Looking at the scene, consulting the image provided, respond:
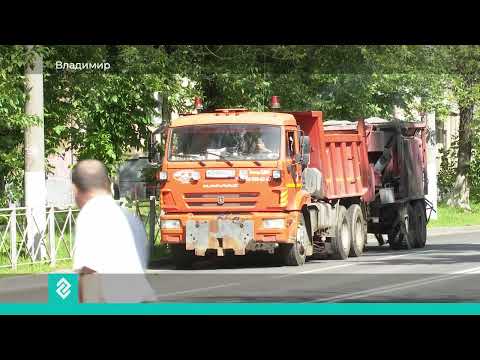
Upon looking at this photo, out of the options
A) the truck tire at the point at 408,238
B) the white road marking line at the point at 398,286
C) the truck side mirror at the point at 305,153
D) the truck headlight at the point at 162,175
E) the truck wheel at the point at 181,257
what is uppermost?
the truck side mirror at the point at 305,153

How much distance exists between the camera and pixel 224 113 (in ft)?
48.2

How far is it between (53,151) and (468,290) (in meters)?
3.62

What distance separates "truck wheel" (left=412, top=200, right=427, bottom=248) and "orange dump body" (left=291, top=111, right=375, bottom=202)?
35.5 inches

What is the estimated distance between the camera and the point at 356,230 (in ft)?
49.2

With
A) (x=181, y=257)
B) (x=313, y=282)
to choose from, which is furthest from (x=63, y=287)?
(x=313, y=282)

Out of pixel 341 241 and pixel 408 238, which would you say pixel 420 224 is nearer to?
pixel 408 238

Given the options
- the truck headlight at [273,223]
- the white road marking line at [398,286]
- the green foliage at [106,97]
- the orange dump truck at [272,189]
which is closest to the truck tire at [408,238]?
the orange dump truck at [272,189]

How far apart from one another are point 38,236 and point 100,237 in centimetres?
387

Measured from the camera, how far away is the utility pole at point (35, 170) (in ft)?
46.4

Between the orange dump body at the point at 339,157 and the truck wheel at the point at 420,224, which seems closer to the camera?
the orange dump body at the point at 339,157

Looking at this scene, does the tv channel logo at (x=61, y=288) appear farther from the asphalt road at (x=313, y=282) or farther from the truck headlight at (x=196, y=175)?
the truck headlight at (x=196, y=175)

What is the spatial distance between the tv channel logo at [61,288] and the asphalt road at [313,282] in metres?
0.09

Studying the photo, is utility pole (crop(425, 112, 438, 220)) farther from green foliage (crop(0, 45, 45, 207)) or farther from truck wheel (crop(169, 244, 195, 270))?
green foliage (crop(0, 45, 45, 207))
